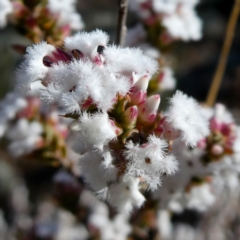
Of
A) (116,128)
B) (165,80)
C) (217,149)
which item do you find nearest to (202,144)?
(217,149)

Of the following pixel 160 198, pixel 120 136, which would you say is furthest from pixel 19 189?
pixel 120 136

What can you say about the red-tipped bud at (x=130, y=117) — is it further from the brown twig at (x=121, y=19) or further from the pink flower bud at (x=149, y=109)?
the brown twig at (x=121, y=19)

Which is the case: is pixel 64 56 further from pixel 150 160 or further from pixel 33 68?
pixel 150 160

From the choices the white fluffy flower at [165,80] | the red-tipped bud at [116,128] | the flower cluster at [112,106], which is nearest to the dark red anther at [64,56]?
the flower cluster at [112,106]

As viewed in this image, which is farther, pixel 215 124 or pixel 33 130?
pixel 33 130

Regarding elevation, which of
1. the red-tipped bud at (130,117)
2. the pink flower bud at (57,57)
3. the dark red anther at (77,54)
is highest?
the dark red anther at (77,54)

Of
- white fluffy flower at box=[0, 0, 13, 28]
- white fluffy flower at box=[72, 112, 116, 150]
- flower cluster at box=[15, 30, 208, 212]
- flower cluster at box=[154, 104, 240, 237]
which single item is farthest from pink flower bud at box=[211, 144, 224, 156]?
white fluffy flower at box=[0, 0, 13, 28]

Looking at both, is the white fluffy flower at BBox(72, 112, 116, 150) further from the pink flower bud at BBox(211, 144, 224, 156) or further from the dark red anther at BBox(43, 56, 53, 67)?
the pink flower bud at BBox(211, 144, 224, 156)
